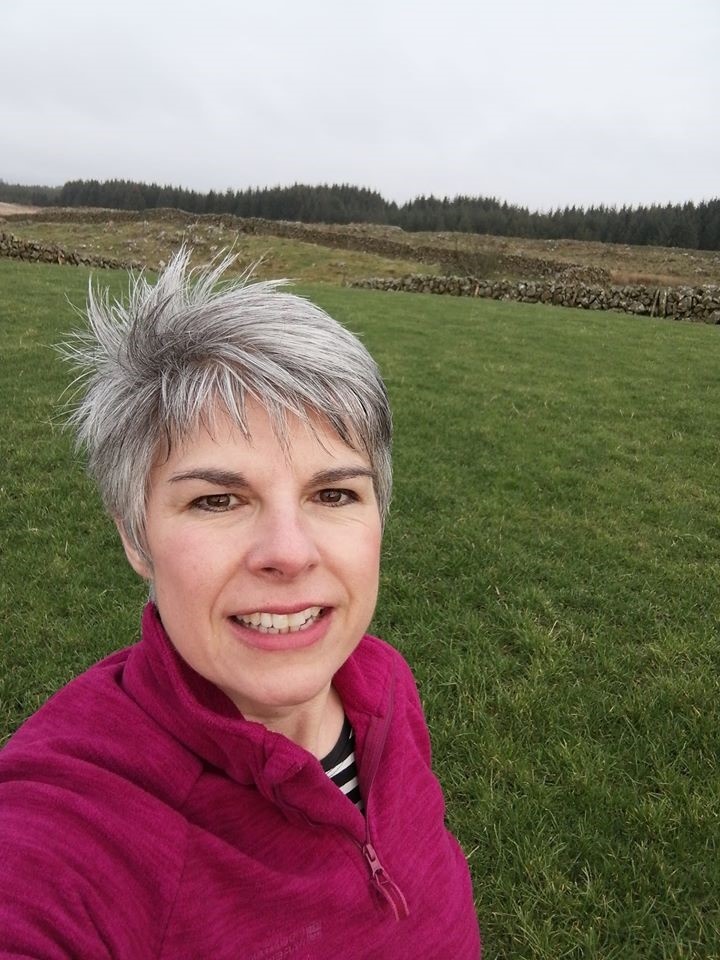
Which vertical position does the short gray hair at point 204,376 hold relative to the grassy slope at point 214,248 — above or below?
below

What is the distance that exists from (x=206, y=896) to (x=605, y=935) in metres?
1.99

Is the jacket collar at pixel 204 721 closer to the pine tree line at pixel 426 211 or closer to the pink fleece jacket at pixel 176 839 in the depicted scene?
the pink fleece jacket at pixel 176 839

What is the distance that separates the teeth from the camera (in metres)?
1.22

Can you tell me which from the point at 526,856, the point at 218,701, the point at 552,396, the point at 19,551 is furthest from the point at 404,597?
Answer: the point at 552,396

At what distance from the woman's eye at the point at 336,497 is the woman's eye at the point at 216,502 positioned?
0.20 m

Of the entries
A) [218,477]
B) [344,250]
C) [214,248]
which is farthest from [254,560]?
[344,250]

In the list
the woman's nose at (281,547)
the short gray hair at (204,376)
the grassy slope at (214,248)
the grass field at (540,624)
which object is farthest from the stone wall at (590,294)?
the woman's nose at (281,547)

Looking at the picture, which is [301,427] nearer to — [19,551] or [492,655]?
[492,655]

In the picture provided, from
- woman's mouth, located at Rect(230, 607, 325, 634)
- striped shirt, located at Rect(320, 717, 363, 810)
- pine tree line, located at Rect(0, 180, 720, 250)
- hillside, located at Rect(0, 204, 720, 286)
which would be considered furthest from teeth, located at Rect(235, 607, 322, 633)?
pine tree line, located at Rect(0, 180, 720, 250)

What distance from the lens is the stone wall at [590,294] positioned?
72.7 feet

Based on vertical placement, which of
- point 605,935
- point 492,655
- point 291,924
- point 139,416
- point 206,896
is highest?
point 139,416

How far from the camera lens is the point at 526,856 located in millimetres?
2590

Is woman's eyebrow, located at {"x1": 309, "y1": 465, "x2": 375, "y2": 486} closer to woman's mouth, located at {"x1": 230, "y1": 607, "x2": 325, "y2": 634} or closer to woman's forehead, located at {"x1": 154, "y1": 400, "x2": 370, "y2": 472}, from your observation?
woman's forehead, located at {"x1": 154, "y1": 400, "x2": 370, "y2": 472}

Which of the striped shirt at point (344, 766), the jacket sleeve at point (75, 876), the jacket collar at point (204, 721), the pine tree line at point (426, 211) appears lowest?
the striped shirt at point (344, 766)
